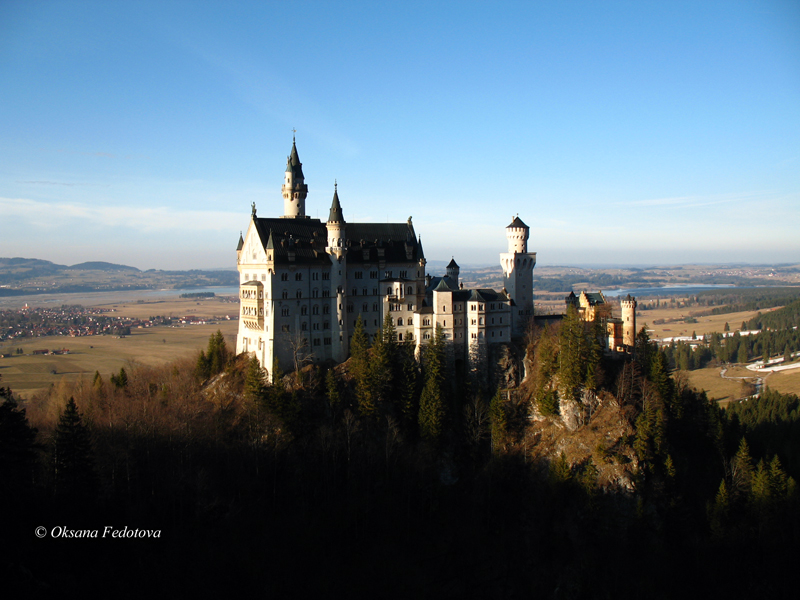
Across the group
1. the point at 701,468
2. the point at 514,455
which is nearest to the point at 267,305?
the point at 514,455

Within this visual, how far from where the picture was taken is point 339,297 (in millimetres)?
73688

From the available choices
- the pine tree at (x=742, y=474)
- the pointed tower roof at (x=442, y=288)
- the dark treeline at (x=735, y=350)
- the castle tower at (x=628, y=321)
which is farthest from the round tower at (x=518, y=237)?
the dark treeline at (x=735, y=350)

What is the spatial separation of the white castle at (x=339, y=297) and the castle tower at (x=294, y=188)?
226cm

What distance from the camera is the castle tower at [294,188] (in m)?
79.9

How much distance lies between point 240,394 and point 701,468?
53759 millimetres

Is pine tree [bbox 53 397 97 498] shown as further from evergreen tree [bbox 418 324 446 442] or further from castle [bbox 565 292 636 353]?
castle [bbox 565 292 636 353]

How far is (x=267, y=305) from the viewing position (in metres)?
70.4

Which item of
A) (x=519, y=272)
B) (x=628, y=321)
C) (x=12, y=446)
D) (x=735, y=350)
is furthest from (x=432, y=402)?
(x=735, y=350)

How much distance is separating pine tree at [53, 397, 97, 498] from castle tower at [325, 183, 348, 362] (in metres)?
31.7

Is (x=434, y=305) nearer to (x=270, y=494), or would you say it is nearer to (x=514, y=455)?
(x=514, y=455)

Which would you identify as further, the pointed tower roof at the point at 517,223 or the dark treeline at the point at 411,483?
the pointed tower roof at the point at 517,223

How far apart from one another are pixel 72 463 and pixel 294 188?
1772 inches

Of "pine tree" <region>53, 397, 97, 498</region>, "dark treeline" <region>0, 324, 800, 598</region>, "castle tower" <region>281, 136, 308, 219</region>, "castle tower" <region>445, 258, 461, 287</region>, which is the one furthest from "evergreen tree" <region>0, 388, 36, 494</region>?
"castle tower" <region>445, 258, 461, 287</region>

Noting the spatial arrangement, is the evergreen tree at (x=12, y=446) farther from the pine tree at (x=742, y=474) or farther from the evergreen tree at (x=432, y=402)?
the pine tree at (x=742, y=474)
